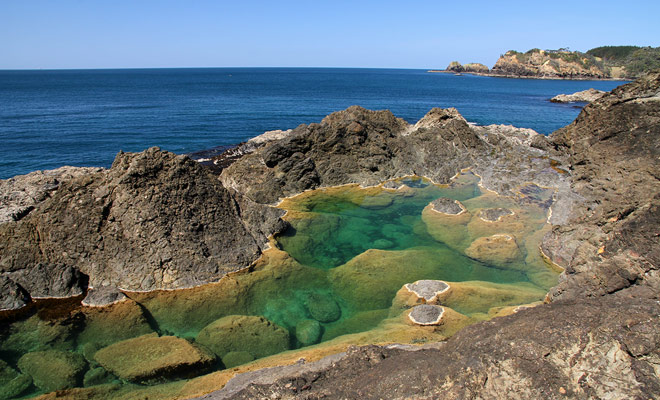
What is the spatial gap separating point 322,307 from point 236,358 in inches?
154

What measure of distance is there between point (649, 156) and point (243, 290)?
2010 centimetres

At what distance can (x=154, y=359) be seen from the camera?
11.1 meters

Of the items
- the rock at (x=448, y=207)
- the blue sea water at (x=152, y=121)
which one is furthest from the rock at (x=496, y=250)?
the blue sea water at (x=152, y=121)

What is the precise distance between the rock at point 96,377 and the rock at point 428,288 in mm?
10896

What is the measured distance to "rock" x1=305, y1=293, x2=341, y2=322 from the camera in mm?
14273

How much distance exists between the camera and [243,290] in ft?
51.3

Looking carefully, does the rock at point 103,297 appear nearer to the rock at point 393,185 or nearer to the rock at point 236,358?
the rock at point 236,358

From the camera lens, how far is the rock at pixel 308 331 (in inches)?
514

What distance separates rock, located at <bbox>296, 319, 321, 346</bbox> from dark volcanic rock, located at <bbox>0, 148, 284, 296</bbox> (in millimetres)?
4861

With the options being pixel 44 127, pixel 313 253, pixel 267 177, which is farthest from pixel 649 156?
pixel 44 127

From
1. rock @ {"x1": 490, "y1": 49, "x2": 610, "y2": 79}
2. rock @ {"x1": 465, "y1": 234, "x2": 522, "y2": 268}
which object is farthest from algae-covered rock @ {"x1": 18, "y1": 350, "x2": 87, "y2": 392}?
rock @ {"x1": 490, "y1": 49, "x2": 610, "y2": 79}

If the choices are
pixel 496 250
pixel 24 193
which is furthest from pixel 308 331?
pixel 24 193

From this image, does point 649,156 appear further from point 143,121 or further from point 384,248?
point 143,121

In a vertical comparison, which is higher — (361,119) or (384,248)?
(361,119)
